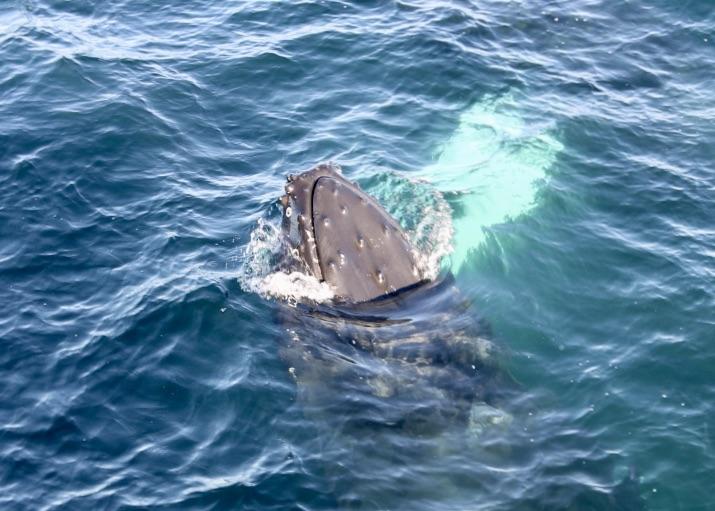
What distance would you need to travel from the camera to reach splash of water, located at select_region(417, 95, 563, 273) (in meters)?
23.9

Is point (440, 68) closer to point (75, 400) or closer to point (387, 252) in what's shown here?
point (387, 252)

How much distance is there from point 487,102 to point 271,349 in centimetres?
1196

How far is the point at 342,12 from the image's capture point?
3272cm

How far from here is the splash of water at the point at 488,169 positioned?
2391 cm

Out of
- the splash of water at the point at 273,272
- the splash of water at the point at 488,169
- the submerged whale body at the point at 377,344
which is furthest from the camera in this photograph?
the splash of water at the point at 488,169

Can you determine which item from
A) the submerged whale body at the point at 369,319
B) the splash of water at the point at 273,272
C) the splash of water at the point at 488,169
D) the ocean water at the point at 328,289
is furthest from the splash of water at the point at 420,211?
the splash of water at the point at 273,272

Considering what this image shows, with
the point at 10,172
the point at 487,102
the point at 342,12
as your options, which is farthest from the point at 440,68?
the point at 10,172

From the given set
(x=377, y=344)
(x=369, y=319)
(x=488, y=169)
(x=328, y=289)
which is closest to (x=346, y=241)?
(x=328, y=289)

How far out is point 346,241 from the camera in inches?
755

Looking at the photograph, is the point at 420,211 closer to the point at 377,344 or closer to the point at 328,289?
the point at 328,289

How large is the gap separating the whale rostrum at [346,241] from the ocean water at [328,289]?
0.56m

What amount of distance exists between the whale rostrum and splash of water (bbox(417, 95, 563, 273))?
9.84 ft

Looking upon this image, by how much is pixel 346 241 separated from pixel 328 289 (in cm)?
102

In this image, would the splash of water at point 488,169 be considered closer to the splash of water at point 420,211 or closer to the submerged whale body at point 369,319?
the splash of water at point 420,211
